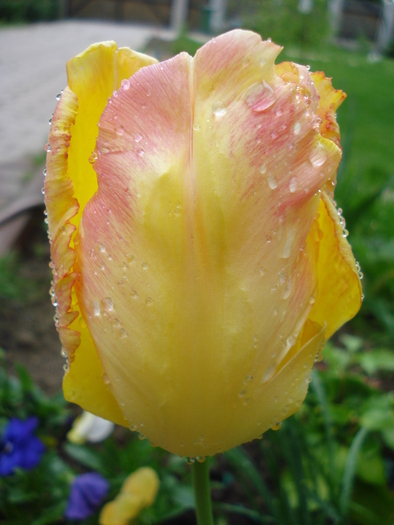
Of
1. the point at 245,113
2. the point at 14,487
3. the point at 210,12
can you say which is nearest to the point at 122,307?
the point at 245,113

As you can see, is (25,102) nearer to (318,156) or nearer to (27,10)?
(318,156)

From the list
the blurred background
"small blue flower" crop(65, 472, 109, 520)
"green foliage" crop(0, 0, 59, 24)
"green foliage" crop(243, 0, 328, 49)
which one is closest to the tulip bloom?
the blurred background

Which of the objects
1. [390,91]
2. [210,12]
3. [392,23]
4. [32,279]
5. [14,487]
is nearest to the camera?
[14,487]

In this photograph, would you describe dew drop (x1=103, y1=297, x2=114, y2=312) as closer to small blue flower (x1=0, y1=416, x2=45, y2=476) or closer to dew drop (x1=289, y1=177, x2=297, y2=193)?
dew drop (x1=289, y1=177, x2=297, y2=193)

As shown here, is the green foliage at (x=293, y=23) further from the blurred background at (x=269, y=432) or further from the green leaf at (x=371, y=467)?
the green leaf at (x=371, y=467)

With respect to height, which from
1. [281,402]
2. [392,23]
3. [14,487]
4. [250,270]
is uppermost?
[250,270]

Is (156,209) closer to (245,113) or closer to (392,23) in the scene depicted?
(245,113)

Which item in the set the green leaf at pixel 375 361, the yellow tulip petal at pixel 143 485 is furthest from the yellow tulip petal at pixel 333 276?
the green leaf at pixel 375 361
